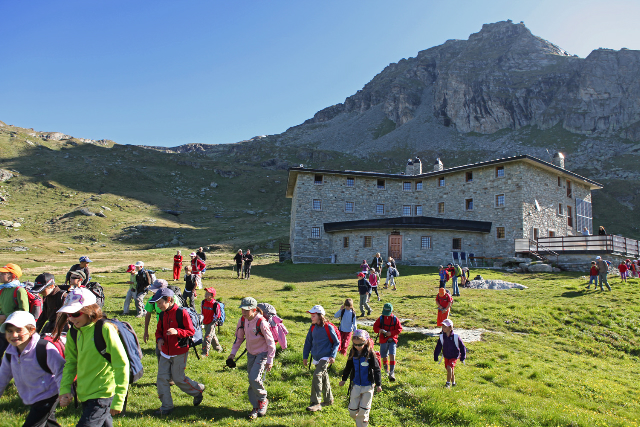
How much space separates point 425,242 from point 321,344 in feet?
94.0

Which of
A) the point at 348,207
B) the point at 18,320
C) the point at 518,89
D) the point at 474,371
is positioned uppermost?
the point at 518,89

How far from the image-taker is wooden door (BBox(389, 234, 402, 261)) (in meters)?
34.3

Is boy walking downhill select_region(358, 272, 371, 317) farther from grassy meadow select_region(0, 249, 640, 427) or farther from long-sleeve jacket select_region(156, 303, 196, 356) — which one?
long-sleeve jacket select_region(156, 303, 196, 356)

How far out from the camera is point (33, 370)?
451 centimetres

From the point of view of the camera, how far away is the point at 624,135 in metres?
111

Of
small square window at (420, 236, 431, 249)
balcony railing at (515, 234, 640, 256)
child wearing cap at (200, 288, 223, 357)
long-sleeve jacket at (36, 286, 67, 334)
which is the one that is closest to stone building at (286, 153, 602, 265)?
small square window at (420, 236, 431, 249)

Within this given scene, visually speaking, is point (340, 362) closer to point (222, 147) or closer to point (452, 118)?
point (452, 118)

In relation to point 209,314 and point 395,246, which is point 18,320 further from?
point 395,246

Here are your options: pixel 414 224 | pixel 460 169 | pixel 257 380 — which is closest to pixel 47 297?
pixel 257 380

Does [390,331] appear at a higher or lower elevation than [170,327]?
lower

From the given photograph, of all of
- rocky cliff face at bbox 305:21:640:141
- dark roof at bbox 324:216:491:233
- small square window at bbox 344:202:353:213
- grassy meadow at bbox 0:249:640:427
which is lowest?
grassy meadow at bbox 0:249:640:427

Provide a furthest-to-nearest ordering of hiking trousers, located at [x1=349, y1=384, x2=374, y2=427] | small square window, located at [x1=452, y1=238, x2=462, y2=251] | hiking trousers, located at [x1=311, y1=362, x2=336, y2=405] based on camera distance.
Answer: small square window, located at [x1=452, y1=238, x2=462, y2=251]
hiking trousers, located at [x1=311, y1=362, x2=336, y2=405]
hiking trousers, located at [x1=349, y1=384, x2=374, y2=427]

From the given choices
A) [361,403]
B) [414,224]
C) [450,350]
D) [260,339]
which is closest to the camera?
[361,403]

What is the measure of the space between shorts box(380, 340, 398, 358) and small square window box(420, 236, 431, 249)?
1025 inches
